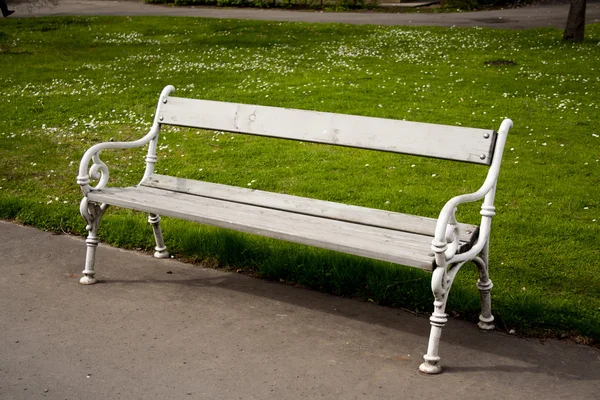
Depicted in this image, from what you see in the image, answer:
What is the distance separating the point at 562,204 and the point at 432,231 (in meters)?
2.32

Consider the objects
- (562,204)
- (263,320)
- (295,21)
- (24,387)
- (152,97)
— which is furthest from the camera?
(295,21)

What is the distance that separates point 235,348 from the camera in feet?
13.5

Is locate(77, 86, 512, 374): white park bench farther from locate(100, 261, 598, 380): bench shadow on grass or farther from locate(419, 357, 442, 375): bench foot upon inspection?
locate(100, 261, 598, 380): bench shadow on grass

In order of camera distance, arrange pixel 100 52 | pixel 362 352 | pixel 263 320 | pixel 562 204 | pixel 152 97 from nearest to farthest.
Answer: pixel 362 352, pixel 263 320, pixel 562 204, pixel 152 97, pixel 100 52

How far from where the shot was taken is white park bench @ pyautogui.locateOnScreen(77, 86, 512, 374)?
387 cm

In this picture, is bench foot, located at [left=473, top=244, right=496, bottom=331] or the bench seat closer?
the bench seat

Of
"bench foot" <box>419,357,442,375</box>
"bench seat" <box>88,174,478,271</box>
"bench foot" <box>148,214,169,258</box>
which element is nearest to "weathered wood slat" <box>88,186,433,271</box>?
"bench seat" <box>88,174,478,271</box>

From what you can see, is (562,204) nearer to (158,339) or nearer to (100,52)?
(158,339)

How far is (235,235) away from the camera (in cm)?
548

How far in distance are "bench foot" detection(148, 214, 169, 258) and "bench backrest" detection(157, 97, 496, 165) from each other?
0.67 metres

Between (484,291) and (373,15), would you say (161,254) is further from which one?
(373,15)

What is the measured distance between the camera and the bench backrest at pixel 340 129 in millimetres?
4199

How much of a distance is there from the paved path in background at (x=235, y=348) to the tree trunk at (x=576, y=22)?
10.8 meters

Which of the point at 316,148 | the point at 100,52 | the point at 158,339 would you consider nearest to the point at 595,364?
the point at 158,339
